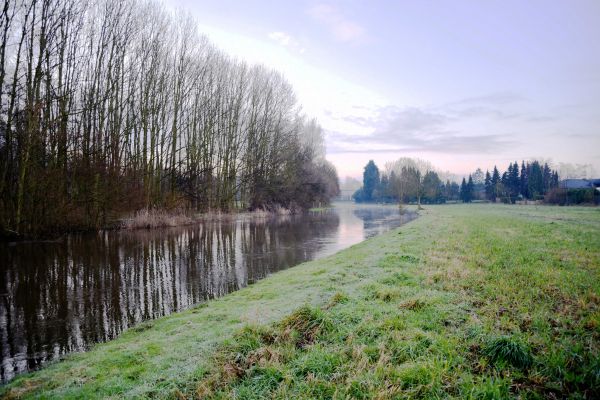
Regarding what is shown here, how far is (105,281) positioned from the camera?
9.70 m

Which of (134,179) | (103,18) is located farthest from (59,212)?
(103,18)

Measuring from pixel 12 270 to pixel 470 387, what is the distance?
1386cm

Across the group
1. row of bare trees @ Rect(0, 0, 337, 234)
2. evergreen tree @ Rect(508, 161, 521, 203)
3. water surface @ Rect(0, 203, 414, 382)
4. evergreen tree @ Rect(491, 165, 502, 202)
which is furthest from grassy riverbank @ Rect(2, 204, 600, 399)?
evergreen tree @ Rect(508, 161, 521, 203)

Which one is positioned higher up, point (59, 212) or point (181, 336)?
point (59, 212)

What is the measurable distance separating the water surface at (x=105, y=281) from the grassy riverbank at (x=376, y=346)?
0.98 metres

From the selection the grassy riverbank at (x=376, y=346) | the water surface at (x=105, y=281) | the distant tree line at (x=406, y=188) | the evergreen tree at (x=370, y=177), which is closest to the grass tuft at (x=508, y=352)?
the grassy riverbank at (x=376, y=346)

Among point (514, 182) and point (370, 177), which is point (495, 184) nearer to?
point (514, 182)

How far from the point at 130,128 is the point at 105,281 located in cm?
1854

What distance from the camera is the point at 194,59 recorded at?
31.2 meters

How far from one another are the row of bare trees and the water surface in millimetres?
3628

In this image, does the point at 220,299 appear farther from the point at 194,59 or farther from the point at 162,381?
the point at 194,59

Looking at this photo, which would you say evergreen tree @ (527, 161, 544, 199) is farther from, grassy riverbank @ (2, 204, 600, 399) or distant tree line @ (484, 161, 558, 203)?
grassy riverbank @ (2, 204, 600, 399)

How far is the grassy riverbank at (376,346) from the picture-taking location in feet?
11.1

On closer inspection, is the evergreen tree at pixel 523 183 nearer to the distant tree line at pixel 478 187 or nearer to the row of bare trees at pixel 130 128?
the distant tree line at pixel 478 187
